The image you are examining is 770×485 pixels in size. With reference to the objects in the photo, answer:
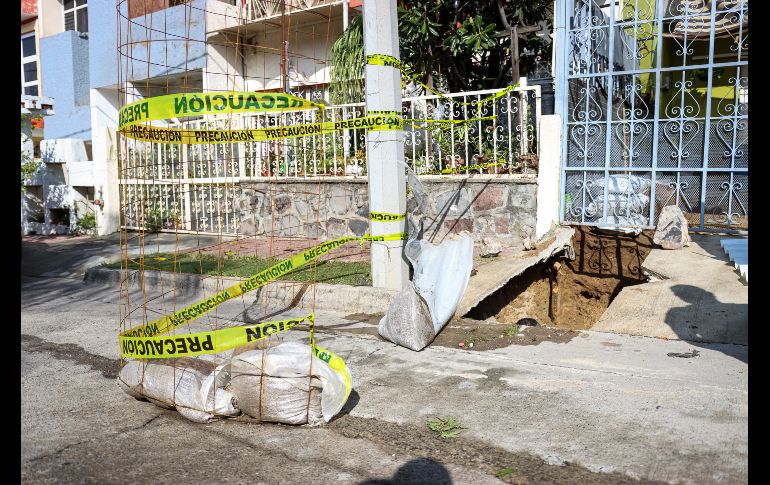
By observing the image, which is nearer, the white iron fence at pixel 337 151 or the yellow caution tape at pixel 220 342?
the yellow caution tape at pixel 220 342

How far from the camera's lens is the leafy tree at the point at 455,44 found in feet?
32.9

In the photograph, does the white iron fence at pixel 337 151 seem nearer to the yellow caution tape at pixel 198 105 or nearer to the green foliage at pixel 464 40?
the green foliage at pixel 464 40

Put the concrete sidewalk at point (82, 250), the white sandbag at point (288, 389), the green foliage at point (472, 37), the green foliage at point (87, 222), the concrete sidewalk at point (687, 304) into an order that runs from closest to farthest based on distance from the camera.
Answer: the white sandbag at point (288, 389) < the concrete sidewalk at point (687, 304) < the green foliage at point (472, 37) < the concrete sidewalk at point (82, 250) < the green foliage at point (87, 222)

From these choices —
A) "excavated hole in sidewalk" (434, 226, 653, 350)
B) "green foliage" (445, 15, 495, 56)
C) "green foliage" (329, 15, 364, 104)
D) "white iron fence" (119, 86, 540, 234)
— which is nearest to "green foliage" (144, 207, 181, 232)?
"white iron fence" (119, 86, 540, 234)

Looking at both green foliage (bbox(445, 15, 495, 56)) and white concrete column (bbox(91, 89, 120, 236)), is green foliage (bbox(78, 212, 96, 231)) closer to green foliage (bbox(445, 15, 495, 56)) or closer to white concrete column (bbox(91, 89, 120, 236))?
white concrete column (bbox(91, 89, 120, 236))

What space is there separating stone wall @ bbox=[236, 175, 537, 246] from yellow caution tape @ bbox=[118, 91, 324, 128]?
261 cm

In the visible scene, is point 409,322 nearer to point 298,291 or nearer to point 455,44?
point 298,291

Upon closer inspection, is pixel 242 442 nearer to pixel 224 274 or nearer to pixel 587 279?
pixel 224 274

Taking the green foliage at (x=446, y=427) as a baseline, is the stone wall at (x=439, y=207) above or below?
above

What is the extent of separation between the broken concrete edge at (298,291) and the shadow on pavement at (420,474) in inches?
102

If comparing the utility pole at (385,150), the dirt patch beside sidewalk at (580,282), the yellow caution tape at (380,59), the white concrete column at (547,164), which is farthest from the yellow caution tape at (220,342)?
the white concrete column at (547,164)

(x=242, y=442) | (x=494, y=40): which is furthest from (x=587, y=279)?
(x=242, y=442)

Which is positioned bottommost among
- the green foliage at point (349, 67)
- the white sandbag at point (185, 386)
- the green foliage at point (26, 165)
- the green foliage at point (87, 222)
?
the white sandbag at point (185, 386)
